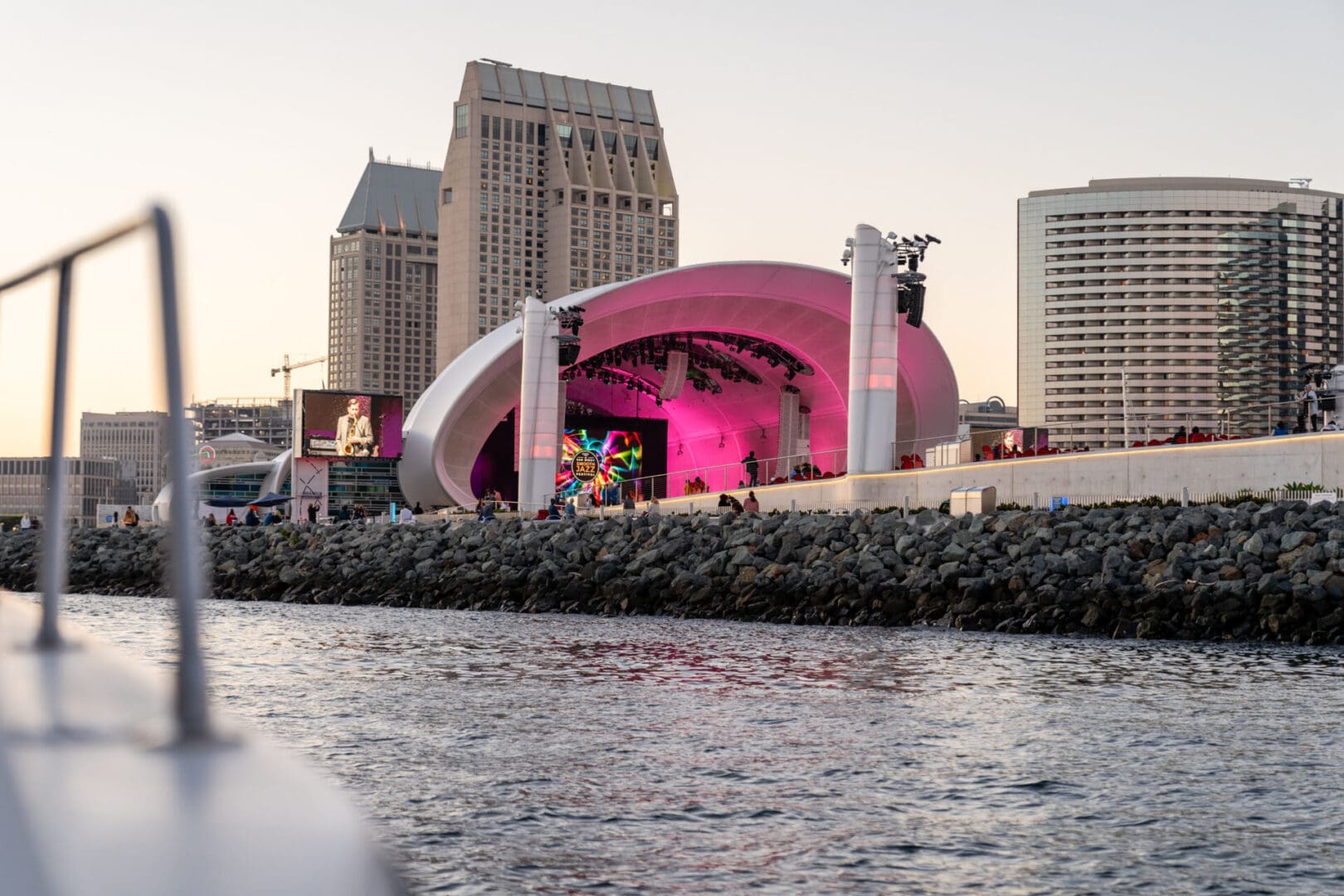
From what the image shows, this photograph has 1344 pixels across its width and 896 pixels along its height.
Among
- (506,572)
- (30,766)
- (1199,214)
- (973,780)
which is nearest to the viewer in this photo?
(30,766)

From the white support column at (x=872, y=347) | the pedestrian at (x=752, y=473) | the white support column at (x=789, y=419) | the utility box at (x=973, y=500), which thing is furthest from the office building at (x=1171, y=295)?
the utility box at (x=973, y=500)

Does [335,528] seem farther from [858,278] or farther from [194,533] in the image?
[194,533]

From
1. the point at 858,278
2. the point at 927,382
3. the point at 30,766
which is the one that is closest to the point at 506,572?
the point at 858,278

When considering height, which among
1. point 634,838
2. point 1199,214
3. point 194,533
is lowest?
point 634,838

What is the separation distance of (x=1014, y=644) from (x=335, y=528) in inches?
1113

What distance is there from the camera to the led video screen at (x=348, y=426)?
70.8 metres

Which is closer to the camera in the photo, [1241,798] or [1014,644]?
[1241,798]

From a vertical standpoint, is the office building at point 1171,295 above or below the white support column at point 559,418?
above

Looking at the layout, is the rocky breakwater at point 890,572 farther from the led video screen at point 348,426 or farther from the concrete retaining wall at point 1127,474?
the led video screen at point 348,426

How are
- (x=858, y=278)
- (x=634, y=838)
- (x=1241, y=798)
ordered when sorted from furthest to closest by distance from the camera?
(x=858, y=278) < (x=1241, y=798) < (x=634, y=838)

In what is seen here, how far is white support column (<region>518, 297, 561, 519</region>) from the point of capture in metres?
53.6

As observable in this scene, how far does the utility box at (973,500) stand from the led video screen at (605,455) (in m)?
37.0

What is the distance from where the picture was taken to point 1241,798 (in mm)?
9422

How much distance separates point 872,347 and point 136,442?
37.2 m
